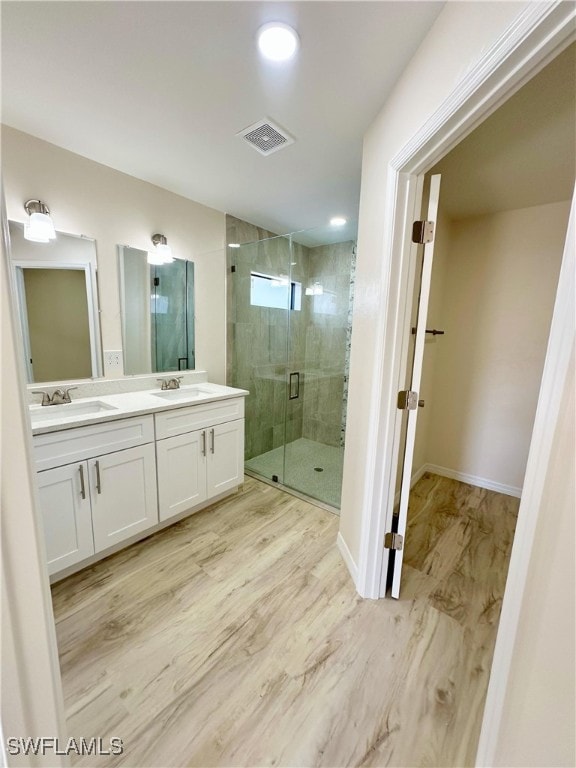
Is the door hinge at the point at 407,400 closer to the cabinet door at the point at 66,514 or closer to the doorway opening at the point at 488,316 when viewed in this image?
the doorway opening at the point at 488,316

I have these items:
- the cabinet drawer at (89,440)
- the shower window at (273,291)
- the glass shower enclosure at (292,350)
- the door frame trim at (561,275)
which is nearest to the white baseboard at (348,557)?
Answer: the door frame trim at (561,275)

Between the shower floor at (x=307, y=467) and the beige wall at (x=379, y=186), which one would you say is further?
the shower floor at (x=307, y=467)

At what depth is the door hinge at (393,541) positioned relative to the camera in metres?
1.54

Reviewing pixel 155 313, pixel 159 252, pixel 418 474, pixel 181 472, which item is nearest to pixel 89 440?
pixel 181 472

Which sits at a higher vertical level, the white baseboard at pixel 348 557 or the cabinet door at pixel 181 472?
the cabinet door at pixel 181 472

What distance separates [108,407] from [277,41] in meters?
1.96

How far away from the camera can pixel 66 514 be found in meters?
1.57

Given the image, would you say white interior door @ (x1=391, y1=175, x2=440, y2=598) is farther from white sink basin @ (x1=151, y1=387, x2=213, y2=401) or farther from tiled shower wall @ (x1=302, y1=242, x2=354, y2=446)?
white sink basin @ (x1=151, y1=387, x2=213, y2=401)

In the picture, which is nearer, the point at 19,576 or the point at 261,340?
the point at 19,576

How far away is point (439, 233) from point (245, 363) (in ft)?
6.69

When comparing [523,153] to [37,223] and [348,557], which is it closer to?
[348,557]

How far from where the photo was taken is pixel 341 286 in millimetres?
2875

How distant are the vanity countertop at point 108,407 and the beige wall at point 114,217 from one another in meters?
0.28

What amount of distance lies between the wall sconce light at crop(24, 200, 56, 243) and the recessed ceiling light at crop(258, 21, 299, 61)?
144 cm
